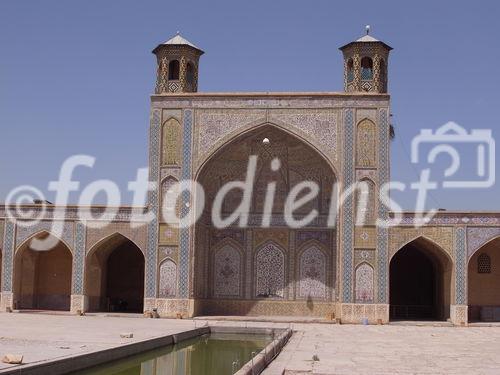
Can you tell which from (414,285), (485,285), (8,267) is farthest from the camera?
(414,285)

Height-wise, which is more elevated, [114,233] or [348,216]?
[348,216]

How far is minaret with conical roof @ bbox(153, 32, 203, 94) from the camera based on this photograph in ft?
60.0

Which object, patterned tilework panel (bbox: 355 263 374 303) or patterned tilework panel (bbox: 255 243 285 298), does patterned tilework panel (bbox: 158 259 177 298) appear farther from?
patterned tilework panel (bbox: 355 263 374 303)

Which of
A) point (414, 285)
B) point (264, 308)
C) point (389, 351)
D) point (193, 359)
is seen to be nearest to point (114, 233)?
point (264, 308)

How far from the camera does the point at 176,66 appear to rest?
18.6m

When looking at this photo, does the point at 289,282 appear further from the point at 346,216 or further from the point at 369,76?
the point at 369,76

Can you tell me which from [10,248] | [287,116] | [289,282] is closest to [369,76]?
[287,116]

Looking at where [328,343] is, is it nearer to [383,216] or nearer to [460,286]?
[383,216]

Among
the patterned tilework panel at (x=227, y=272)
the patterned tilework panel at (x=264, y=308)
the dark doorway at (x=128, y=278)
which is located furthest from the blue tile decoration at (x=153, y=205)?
the dark doorway at (x=128, y=278)

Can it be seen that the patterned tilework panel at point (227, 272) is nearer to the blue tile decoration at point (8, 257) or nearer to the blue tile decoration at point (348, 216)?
the blue tile decoration at point (348, 216)

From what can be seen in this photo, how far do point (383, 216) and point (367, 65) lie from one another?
3.53 meters

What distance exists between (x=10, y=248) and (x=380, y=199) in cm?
836

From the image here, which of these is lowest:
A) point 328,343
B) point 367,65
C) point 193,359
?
point 193,359

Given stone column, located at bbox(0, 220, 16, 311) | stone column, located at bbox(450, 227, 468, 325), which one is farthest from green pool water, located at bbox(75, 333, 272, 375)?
stone column, located at bbox(0, 220, 16, 311)
